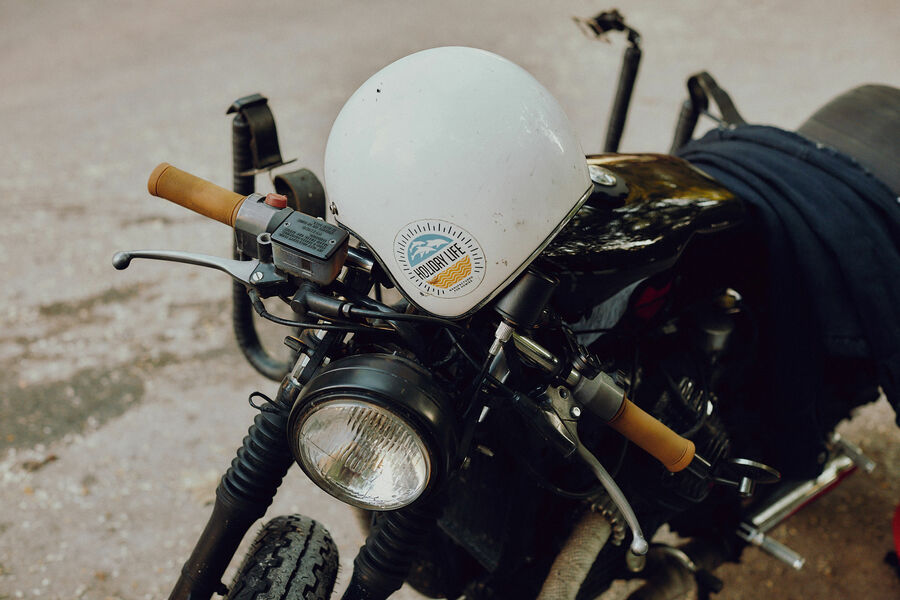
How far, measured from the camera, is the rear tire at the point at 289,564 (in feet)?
3.75

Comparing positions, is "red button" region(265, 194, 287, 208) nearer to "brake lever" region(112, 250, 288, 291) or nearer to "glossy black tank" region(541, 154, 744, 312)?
"brake lever" region(112, 250, 288, 291)

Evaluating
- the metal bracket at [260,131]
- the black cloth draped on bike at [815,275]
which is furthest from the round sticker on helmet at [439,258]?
the black cloth draped on bike at [815,275]

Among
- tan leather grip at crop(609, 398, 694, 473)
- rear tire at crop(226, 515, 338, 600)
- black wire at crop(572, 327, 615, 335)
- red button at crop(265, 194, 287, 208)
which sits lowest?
rear tire at crop(226, 515, 338, 600)

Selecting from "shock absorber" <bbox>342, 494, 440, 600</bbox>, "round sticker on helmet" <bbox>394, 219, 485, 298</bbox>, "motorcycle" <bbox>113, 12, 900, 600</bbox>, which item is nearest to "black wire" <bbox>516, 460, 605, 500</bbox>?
"motorcycle" <bbox>113, 12, 900, 600</bbox>

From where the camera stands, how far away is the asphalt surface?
216 cm

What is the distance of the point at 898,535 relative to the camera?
201cm

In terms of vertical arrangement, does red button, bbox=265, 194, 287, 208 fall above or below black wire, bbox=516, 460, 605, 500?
above

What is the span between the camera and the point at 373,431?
96cm

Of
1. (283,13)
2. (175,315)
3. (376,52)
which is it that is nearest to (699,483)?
(175,315)

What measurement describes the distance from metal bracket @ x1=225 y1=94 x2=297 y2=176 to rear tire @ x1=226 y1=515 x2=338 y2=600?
67 centimetres

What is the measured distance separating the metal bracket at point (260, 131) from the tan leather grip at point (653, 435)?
798mm

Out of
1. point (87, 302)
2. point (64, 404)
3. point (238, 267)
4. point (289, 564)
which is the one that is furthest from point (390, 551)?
point (87, 302)

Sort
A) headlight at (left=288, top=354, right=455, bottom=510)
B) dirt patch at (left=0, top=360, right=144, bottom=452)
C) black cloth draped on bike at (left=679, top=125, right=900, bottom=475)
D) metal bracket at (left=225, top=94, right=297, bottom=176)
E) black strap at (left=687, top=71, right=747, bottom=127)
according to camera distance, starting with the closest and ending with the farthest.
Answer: headlight at (left=288, top=354, right=455, bottom=510), metal bracket at (left=225, top=94, right=297, bottom=176), black cloth draped on bike at (left=679, top=125, right=900, bottom=475), black strap at (left=687, top=71, right=747, bottom=127), dirt patch at (left=0, top=360, right=144, bottom=452)

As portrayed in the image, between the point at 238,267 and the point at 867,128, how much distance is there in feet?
5.58
